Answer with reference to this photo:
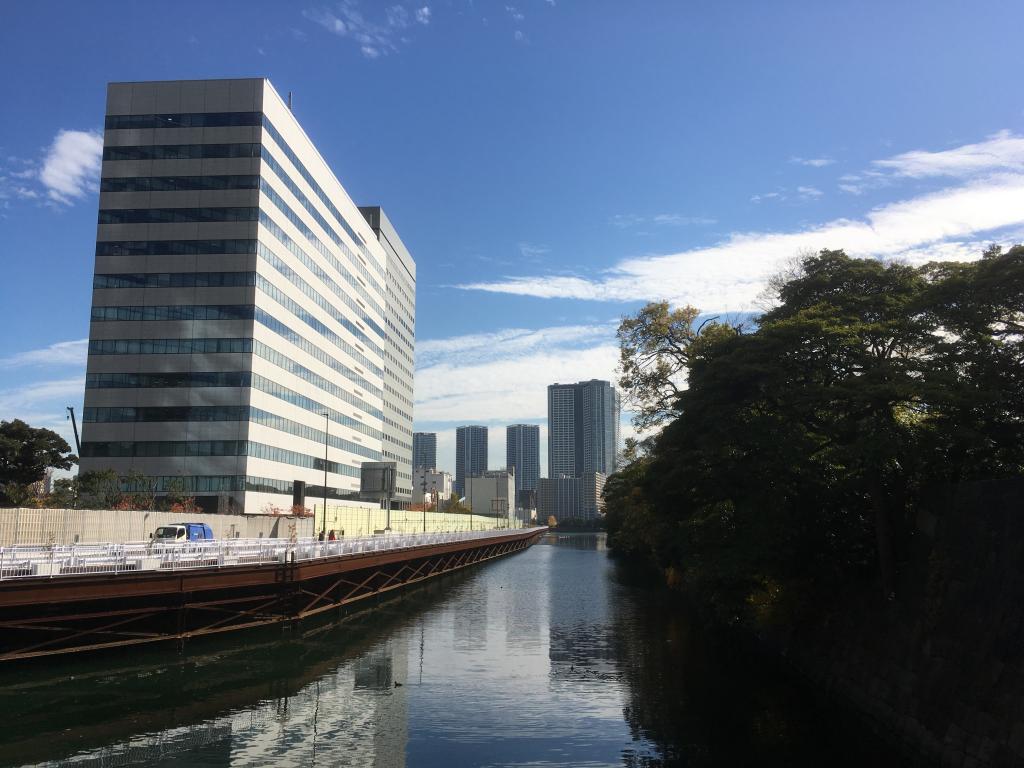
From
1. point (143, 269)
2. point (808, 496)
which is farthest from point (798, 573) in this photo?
point (143, 269)

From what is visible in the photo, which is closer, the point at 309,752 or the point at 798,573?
the point at 309,752

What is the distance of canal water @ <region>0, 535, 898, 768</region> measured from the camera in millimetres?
20062

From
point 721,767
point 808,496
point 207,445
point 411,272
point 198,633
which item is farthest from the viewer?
point 411,272

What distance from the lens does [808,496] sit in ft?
94.4

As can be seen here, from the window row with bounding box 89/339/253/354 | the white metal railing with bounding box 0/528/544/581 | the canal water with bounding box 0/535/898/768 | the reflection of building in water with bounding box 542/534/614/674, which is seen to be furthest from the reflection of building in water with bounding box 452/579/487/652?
the window row with bounding box 89/339/253/354

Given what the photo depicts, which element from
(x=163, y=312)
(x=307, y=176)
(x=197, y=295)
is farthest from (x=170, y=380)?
(x=307, y=176)

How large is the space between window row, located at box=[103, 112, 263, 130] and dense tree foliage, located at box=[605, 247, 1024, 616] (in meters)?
61.4

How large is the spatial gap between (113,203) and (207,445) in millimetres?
27272

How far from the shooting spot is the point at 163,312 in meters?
76.8

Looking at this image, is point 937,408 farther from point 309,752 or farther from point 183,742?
point 183,742

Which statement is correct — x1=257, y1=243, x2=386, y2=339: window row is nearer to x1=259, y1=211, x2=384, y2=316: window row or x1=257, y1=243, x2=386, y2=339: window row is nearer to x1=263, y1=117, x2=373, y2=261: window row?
x1=259, y1=211, x2=384, y2=316: window row

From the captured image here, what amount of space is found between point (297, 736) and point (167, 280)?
66352 millimetres

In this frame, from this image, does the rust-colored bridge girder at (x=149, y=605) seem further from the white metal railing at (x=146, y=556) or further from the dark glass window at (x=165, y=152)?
the dark glass window at (x=165, y=152)

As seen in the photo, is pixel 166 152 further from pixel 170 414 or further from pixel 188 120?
pixel 170 414
